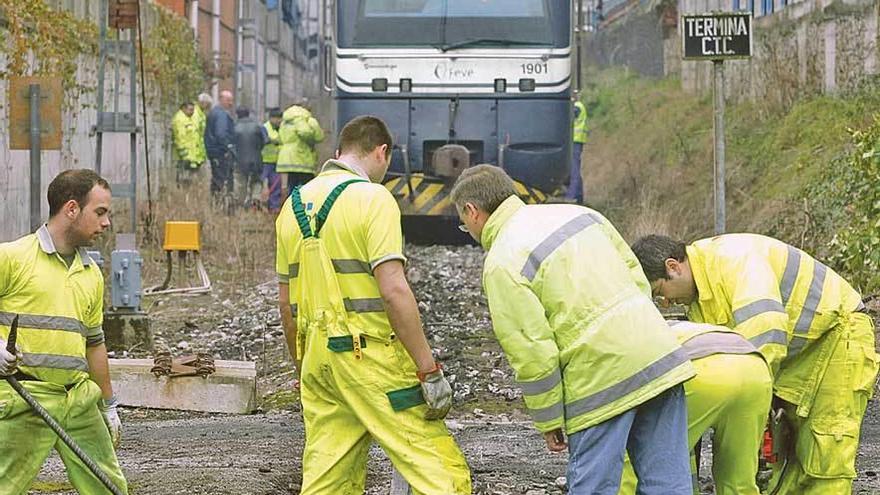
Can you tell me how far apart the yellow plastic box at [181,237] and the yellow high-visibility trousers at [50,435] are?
8.67 metres

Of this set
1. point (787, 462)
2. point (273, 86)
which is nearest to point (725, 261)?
point (787, 462)

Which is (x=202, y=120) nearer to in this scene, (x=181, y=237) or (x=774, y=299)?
(x=181, y=237)

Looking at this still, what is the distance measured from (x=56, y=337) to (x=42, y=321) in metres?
0.08

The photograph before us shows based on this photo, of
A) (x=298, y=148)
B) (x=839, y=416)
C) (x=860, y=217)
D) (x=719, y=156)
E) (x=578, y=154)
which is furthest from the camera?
(x=578, y=154)

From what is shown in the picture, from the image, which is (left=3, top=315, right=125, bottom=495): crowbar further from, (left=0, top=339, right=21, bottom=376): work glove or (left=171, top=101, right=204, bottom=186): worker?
(left=171, top=101, right=204, bottom=186): worker

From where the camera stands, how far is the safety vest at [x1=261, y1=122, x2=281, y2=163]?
24.5 metres

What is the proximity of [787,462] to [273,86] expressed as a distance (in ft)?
147

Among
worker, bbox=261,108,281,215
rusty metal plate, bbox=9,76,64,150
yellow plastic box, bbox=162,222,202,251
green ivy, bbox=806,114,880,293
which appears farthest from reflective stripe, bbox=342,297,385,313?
worker, bbox=261,108,281,215

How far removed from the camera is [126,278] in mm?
11086

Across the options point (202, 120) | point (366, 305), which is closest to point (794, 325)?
point (366, 305)

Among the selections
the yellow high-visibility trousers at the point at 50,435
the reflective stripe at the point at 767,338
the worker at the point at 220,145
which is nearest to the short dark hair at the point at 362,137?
the yellow high-visibility trousers at the point at 50,435

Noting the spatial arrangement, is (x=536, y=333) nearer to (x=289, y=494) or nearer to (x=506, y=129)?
(x=289, y=494)

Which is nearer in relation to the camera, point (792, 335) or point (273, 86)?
point (792, 335)

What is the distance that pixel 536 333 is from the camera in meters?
5.18
